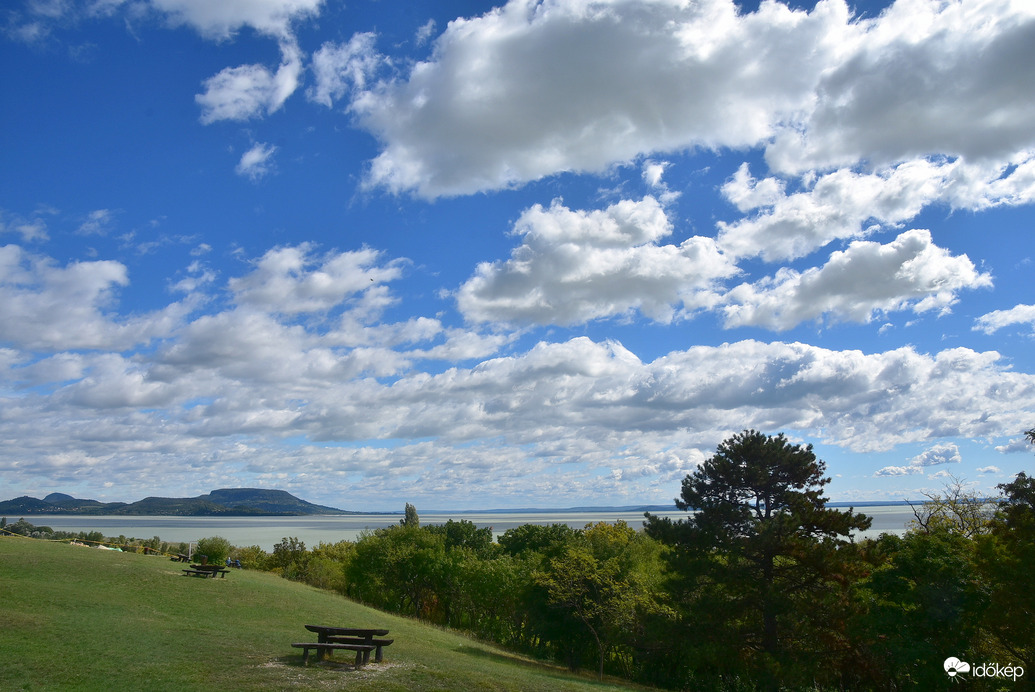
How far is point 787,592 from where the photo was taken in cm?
3014

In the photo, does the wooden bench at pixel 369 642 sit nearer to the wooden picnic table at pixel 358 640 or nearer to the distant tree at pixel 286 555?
the wooden picnic table at pixel 358 640

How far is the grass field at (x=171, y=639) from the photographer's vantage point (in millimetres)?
15500

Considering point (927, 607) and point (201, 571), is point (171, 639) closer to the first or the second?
point (201, 571)

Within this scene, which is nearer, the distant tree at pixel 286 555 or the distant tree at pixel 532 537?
the distant tree at pixel 532 537

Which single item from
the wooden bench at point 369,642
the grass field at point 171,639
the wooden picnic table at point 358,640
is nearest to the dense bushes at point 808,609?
the grass field at point 171,639

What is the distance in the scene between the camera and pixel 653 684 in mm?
39781

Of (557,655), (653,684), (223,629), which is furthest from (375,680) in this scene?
(557,655)

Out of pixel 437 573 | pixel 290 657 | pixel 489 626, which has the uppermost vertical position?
pixel 290 657

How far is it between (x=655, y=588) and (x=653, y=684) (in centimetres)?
587

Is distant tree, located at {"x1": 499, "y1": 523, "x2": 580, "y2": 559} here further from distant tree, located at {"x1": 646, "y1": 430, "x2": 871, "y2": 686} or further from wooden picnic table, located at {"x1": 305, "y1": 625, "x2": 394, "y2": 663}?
wooden picnic table, located at {"x1": 305, "y1": 625, "x2": 394, "y2": 663}

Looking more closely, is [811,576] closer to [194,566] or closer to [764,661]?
[764,661]

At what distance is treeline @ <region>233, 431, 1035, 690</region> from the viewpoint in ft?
77.2

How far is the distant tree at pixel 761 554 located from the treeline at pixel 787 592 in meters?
0.07

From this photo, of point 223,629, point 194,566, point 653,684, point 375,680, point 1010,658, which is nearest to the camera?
point 375,680
